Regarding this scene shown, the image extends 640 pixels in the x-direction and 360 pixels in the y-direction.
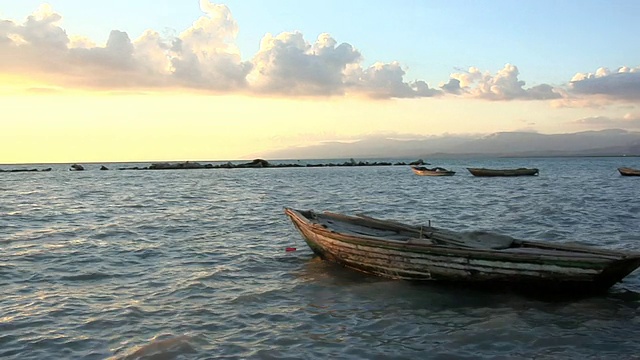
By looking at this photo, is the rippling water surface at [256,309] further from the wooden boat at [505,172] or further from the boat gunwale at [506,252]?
the wooden boat at [505,172]

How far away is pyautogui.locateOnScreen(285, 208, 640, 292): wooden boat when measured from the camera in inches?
360

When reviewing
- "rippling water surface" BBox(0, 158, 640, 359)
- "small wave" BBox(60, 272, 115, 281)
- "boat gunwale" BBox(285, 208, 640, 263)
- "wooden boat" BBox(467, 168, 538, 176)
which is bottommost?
"rippling water surface" BBox(0, 158, 640, 359)

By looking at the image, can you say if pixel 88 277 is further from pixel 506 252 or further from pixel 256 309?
pixel 506 252

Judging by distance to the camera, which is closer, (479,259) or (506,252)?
(506,252)

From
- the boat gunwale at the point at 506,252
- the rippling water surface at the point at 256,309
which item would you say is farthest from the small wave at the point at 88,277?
the boat gunwale at the point at 506,252

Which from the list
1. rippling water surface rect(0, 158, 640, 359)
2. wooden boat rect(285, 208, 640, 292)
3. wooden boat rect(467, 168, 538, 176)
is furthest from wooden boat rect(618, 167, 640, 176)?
wooden boat rect(285, 208, 640, 292)

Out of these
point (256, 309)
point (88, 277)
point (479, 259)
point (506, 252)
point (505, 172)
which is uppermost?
point (506, 252)

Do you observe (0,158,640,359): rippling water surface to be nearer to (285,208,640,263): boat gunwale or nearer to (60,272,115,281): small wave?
(60,272,115,281): small wave

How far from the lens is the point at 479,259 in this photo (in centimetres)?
983

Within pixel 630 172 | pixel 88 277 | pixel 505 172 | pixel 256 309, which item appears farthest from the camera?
pixel 505 172

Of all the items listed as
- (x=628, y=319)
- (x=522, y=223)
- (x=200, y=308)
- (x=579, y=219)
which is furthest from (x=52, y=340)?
(x=579, y=219)

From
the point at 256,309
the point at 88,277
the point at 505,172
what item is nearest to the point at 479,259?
the point at 256,309

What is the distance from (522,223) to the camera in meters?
20.9

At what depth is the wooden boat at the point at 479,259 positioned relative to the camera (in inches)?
360
